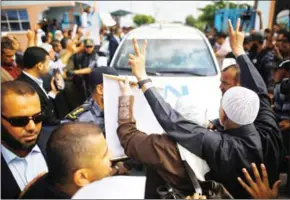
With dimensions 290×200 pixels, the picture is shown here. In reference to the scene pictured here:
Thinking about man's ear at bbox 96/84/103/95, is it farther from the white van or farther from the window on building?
the window on building

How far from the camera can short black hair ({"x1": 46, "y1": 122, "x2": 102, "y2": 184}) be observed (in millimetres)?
1102

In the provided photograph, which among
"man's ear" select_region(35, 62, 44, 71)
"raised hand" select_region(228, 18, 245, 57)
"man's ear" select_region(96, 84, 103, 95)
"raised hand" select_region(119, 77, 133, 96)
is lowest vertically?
"man's ear" select_region(96, 84, 103, 95)

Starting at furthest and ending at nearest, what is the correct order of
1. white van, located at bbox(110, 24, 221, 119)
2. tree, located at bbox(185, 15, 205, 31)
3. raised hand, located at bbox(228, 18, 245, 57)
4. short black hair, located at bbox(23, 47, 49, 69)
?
tree, located at bbox(185, 15, 205, 31) < white van, located at bbox(110, 24, 221, 119) < short black hair, located at bbox(23, 47, 49, 69) < raised hand, located at bbox(228, 18, 245, 57)

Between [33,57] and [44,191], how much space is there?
1.73 meters

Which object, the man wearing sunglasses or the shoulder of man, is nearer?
the man wearing sunglasses

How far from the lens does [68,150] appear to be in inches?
44.4

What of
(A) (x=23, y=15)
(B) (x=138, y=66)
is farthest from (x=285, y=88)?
(A) (x=23, y=15)

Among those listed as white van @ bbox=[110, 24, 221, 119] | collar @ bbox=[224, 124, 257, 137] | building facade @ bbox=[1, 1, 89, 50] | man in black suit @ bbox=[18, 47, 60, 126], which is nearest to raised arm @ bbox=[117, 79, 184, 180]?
collar @ bbox=[224, 124, 257, 137]

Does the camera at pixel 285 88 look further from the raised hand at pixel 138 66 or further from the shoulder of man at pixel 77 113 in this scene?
the shoulder of man at pixel 77 113

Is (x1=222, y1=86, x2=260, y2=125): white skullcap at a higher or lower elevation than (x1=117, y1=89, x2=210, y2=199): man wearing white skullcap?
higher

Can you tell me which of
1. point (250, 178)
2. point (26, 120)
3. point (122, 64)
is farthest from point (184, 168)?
point (122, 64)

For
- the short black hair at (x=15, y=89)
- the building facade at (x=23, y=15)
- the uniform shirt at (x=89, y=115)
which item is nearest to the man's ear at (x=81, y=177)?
the short black hair at (x=15, y=89)

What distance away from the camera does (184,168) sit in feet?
4.84

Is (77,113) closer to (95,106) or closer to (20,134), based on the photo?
(95,106)
